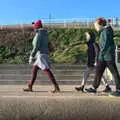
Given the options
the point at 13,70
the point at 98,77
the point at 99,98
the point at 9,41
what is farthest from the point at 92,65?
the point at 9,41

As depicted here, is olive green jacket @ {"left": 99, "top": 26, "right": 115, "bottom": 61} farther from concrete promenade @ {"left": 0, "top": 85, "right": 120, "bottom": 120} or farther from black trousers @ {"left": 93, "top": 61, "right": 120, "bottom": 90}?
concrete promenade @ {"left": 0, "top": 85, "right": 120, "bottom": 120}

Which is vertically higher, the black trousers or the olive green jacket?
the olive green jacket

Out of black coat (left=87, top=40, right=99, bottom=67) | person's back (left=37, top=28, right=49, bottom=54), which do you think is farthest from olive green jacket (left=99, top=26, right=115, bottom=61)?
black coat (left=87, top=40, right=99, bottom=67)

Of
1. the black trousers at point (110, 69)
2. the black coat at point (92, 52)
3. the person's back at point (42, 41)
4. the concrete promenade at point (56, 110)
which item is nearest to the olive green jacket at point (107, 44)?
the black trousers at point (110, 69)

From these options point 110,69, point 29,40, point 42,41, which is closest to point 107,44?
point 110,69

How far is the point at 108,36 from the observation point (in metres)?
9.96

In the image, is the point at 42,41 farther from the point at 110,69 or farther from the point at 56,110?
the point at 56,110

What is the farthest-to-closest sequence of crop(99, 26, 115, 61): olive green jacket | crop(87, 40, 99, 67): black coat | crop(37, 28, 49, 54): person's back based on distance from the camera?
crop(87, 40, 99, 67): black coat < crop(37, 28, 49, 54): person's back < crop(99, 26, 115, 61): olive green jacket

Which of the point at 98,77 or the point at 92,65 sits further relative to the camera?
the point at 92,65

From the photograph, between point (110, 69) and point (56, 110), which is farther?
point (110, 69)

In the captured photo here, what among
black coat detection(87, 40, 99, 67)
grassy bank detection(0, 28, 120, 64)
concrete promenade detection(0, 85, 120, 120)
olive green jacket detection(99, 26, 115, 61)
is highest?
olive green jacket detection(99, 26, 115, 61)

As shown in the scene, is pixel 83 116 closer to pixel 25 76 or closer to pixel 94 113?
pixel 94 113

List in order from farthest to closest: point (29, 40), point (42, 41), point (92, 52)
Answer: point (29, 40), point (92, 52), point (42, 41)

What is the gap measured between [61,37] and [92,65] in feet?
101
